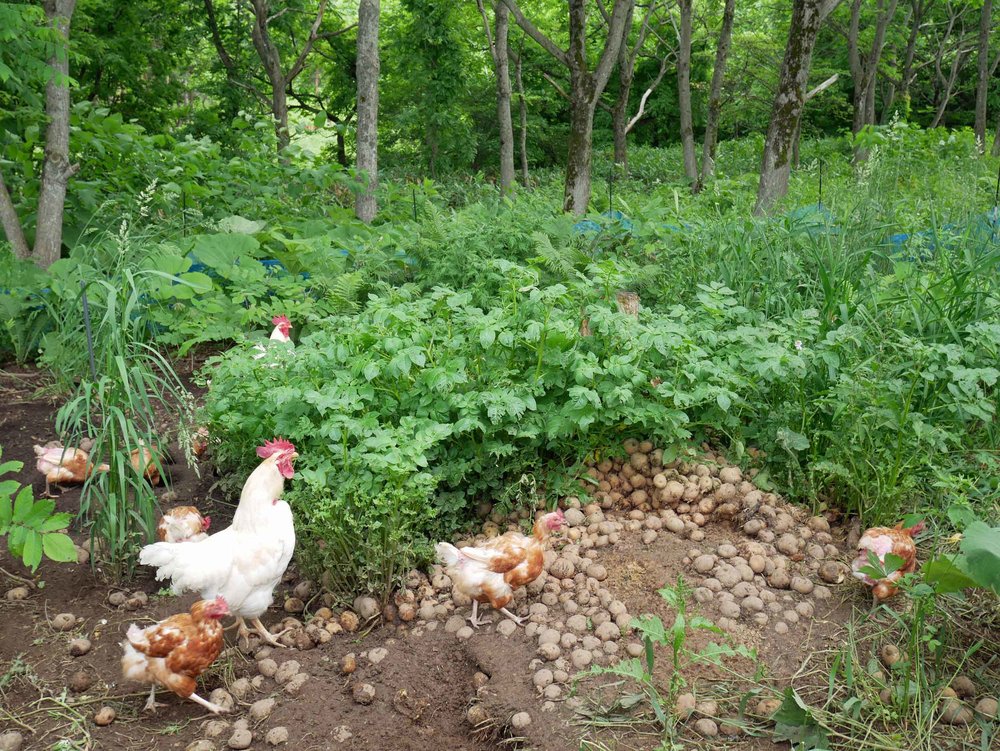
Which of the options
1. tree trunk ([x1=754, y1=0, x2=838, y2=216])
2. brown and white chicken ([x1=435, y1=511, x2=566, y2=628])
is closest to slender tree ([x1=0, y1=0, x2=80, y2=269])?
brown and white chicken ([x1=435, y1=511, x2=566, y2=628])

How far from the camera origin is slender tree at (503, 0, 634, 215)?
7.08 meters

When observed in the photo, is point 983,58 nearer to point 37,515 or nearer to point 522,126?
point 522,126

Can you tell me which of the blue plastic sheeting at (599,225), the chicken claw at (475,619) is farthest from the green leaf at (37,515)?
the blue plastic sheeting at (599,225)

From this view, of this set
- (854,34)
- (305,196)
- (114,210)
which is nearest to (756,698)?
(114,210)

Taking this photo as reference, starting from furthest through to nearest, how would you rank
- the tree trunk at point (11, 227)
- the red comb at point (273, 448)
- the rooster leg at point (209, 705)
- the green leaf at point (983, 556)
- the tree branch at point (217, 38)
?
the tree branch at point (217, 38) < the tree trunk at point (11, 227) < the red comb at point (273, 448) < the rooster leg at point (209, 705) < the green leaf at point (983, 556)

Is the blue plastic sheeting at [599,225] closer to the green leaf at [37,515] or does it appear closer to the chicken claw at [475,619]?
the chicken claw at [475,619]

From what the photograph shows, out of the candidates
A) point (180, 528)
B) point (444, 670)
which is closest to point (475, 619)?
point (444, 670)

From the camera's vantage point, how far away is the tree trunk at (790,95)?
6.95 metres

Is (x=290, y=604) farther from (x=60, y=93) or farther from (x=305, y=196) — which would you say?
(x=305, y=196)

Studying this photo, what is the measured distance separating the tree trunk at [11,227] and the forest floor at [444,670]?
122 inches

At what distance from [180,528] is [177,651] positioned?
0.84 meters

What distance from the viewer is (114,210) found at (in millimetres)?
6285

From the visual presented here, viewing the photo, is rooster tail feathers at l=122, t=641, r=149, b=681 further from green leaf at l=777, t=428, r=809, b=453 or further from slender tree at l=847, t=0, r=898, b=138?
slender tree at l=847, t=0, r=898, b=138

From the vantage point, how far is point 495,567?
122 inches
